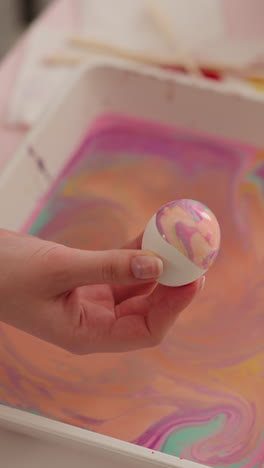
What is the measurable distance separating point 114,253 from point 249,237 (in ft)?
0.99

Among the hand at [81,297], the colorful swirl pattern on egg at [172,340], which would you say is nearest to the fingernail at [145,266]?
the hand at [81,297]

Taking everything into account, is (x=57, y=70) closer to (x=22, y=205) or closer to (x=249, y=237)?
(x=22, y=205)

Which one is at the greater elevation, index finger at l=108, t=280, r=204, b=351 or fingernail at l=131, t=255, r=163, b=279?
fingernail at l=131, t=255, r=163, b=279

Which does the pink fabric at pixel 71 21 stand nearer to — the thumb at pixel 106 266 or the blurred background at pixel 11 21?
the thumb at pixel 106 266

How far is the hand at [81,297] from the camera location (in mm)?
458

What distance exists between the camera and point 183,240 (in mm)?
477

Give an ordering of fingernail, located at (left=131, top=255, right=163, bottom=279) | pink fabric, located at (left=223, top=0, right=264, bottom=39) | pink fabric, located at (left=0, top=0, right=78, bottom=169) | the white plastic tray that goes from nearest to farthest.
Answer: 1. fingernail, located at (left=131, top=255, right=163, bottom=279)
2. the white plastic tray
3. pink fabric, located at (left=0, top=0, right=78, bottom=169)
4. pink fabric, located at (left=223, top=0, right=264, bottom=39)

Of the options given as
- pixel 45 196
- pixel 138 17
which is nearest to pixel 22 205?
pixel 45 196

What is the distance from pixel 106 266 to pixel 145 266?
0.03m

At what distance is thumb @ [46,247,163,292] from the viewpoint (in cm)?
45

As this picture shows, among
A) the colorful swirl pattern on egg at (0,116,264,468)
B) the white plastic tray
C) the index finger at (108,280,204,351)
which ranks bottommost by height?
the colorful swirl pattern on egg at (0,116,264,468)

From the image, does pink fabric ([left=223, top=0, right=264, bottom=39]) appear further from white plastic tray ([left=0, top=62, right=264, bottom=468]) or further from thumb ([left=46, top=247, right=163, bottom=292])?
thumb ([left=46, top=247, right=163, bottom=292])

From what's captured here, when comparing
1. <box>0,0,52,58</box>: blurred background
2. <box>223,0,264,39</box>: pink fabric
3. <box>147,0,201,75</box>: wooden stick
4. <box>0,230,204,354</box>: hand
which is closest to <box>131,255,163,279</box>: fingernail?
<box>0,230,204,354</box>: hand

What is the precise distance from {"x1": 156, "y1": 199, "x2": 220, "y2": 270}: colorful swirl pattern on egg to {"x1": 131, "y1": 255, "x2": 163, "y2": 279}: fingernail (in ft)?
0.11
